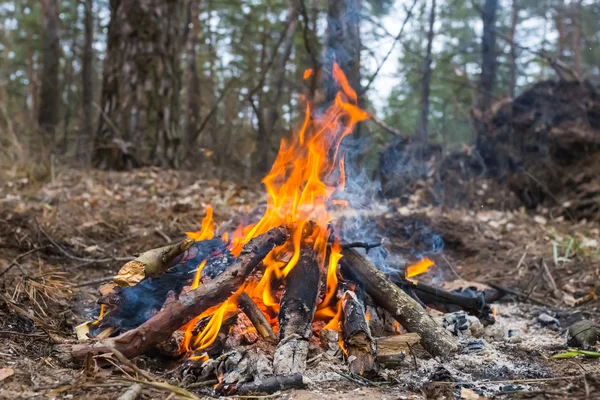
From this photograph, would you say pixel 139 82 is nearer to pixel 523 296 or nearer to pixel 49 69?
pixel 523 296

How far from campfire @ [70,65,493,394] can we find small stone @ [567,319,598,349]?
1.90 feet

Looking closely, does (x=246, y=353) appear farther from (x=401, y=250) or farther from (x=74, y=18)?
(x=74, y=18)

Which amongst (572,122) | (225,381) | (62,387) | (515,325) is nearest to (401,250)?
(515,325)

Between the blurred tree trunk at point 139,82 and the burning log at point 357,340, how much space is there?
5507 millimetres

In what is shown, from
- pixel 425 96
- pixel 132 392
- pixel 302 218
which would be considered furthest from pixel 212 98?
pixel 132 392

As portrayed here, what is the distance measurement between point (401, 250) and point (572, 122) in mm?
4849

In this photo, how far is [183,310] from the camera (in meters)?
2.41

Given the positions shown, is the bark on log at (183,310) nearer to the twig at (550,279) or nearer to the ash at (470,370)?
the ash at (470,370)

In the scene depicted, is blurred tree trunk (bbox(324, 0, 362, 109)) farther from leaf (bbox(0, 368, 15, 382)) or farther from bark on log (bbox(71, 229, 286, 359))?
leaf (bbox(0, 368, 15, 382))

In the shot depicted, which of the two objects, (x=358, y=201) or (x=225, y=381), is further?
(x=358, y=201)

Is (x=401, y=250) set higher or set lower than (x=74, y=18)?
lower

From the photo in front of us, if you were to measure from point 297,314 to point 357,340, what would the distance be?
0.34 meters

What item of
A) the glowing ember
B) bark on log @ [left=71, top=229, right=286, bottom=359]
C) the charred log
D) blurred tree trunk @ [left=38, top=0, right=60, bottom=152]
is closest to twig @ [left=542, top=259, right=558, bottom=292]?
the charred log

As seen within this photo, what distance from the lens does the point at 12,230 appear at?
4.33m
